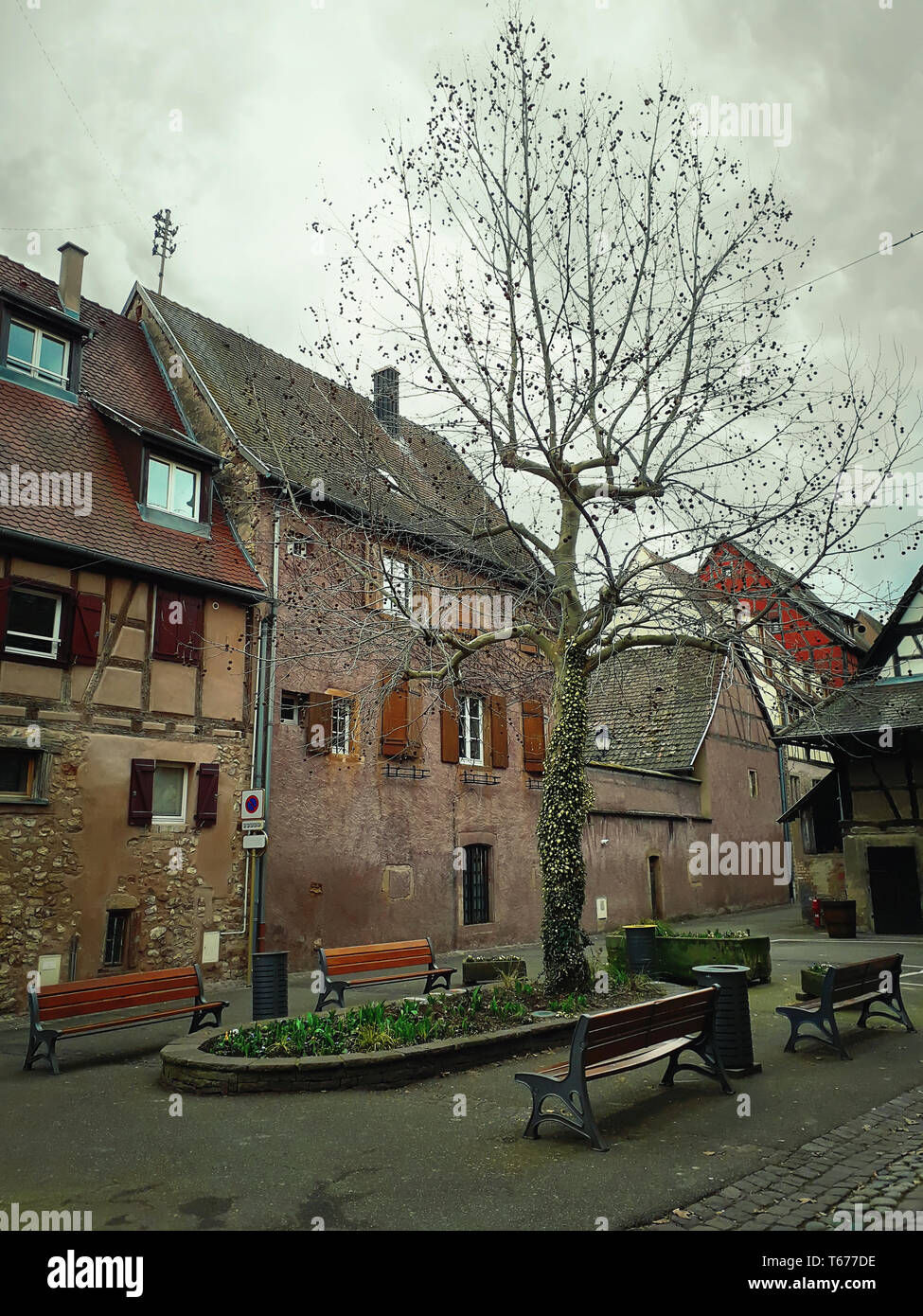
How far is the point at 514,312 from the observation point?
10758 mm

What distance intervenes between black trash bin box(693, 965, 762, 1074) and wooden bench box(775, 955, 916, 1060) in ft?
2.87

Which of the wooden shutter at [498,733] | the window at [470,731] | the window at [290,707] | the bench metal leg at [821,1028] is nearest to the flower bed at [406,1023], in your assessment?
the bench metal leg at [821,1028]

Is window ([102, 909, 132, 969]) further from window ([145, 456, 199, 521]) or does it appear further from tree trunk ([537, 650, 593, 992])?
window ([145, 456, 199, 521])

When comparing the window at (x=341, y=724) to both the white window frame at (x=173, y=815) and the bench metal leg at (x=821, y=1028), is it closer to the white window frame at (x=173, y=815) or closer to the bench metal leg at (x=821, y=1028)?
the white window frame at (x=173, y=815)

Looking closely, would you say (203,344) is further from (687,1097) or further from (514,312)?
(687,1097)

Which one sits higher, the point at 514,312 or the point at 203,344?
the point at 203,344

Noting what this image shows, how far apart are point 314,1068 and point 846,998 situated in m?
4.87

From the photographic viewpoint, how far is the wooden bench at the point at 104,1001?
841 centimetres

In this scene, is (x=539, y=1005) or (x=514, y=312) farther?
(x=514, y=312)

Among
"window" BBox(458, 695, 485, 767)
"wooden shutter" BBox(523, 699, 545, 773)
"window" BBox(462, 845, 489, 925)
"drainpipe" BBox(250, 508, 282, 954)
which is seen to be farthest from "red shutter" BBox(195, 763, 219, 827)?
"wooden shutter" BBox(523, 699, 545, 773)

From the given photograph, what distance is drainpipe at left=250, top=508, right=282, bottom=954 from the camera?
14.5 meters

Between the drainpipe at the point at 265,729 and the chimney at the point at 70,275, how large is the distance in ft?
18.3
